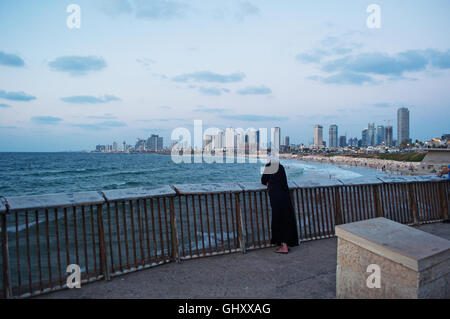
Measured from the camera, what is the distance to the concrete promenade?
362cm

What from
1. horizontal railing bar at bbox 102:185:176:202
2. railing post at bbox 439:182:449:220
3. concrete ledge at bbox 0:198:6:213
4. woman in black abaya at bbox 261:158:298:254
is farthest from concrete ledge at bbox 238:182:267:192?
railing post at bbox 439:182:449:220

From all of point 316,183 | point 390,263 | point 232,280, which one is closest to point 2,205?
point 232,280

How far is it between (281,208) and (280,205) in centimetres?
6

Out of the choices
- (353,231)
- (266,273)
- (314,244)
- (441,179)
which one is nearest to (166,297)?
(266,273)

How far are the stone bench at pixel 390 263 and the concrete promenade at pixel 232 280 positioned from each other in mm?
583

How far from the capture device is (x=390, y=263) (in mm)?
2803

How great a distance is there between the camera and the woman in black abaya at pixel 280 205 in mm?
5160

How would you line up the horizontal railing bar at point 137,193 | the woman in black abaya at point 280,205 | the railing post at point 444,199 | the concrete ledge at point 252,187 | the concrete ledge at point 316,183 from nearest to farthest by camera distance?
the horizontal railing bar at point 137,193
the woman in black abaya at point 280,205
the concrete ledge at point 252,187
the concrete ledge at point 316,183
the railing post at point 444,199

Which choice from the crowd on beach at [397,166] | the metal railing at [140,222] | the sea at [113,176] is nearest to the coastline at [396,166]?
the crowd on beach at [397,166]

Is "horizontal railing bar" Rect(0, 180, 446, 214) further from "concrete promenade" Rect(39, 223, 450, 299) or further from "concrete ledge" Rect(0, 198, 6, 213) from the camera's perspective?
"concrete promenade" Rect(39, 223, 450, 299)

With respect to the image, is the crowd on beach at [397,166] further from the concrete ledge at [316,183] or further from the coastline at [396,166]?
the concrete ledge at [316,183]

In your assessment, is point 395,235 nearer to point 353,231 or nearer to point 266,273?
point 353,231
